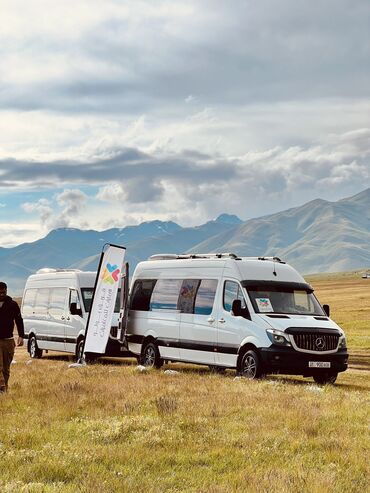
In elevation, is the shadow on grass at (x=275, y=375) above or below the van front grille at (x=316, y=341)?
below

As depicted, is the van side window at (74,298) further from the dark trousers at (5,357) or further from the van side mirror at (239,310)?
the dark trousers at (5,357)

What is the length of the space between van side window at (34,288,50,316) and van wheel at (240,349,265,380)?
11753mm

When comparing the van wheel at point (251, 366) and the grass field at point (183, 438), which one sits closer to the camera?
the grass field at point (183, 438)

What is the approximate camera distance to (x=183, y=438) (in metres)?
9.52

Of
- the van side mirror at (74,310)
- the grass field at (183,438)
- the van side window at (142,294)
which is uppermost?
the van side window at (142,294)

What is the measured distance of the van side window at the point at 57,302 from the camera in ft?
88.3

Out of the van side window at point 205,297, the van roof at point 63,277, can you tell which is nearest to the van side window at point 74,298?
the van roof at point 63,277

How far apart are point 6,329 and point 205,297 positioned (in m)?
6.33

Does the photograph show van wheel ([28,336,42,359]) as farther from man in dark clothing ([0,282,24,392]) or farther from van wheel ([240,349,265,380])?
man in dark clothing ([0,282,24,392])

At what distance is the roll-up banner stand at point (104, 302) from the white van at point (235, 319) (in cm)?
94

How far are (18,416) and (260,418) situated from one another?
3.37 metres

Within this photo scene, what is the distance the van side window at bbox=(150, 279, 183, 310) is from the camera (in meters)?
21.2

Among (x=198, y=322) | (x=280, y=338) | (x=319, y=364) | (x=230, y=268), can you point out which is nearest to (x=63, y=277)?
(x=198, y=322)

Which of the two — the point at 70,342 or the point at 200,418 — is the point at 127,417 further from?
the point at 70,342
